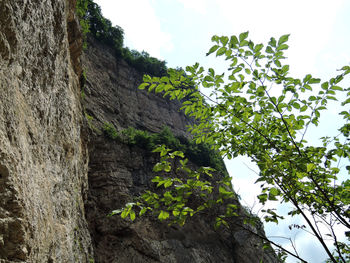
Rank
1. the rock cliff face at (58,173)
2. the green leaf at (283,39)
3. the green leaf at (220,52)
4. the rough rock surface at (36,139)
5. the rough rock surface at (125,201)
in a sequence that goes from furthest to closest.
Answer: the rough rock surface at (125,201) → the rock cliff face at (58,173) → the rough rock surface at (36,139) → the green leaf at (220,52) → the green leaf at (283,39)

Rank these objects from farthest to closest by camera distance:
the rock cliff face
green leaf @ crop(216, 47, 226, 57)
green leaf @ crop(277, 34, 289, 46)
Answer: the rock cliff face → green leaf @ crop(216, 47, 226, 57) → green leaf @ crop(277, 34, 289, 46)

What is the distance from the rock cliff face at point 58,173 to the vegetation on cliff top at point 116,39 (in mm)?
9351

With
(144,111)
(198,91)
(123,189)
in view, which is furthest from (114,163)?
(198,91)

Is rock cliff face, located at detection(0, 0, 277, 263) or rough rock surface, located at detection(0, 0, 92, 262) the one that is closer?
rough rock surface, located at detection(0, 0, 92, 262)

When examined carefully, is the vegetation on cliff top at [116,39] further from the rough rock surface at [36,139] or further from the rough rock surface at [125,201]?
the rough rock surface at [36,139]

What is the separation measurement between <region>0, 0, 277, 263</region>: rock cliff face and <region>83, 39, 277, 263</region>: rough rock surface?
0.05 metres

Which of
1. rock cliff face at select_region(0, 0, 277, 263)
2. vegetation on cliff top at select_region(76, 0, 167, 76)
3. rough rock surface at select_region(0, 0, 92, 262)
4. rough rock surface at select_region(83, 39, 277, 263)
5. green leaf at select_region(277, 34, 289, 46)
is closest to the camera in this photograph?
green leaf at select_region(277, 34, 289, 46)

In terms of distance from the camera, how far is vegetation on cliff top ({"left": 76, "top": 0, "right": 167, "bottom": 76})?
20719mm

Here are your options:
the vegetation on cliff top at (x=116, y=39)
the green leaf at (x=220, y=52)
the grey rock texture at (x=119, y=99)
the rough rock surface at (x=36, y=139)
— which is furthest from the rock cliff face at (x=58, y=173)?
the vegetation on cliff top at (x=116, y=39)

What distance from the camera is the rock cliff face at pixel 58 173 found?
2.92 meters

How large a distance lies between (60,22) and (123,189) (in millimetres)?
A: 8585

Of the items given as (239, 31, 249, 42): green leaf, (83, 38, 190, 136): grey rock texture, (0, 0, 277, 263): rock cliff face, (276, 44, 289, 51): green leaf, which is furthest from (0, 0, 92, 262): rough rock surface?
(83, 38, 190, 136): grey rock texture

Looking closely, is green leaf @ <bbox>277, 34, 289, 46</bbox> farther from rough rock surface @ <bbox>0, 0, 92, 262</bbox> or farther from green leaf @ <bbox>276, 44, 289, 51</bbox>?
rough rock surface @ <bbox>0, 0, 92, 262</bbox>

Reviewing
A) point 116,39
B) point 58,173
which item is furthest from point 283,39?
point 116,39
